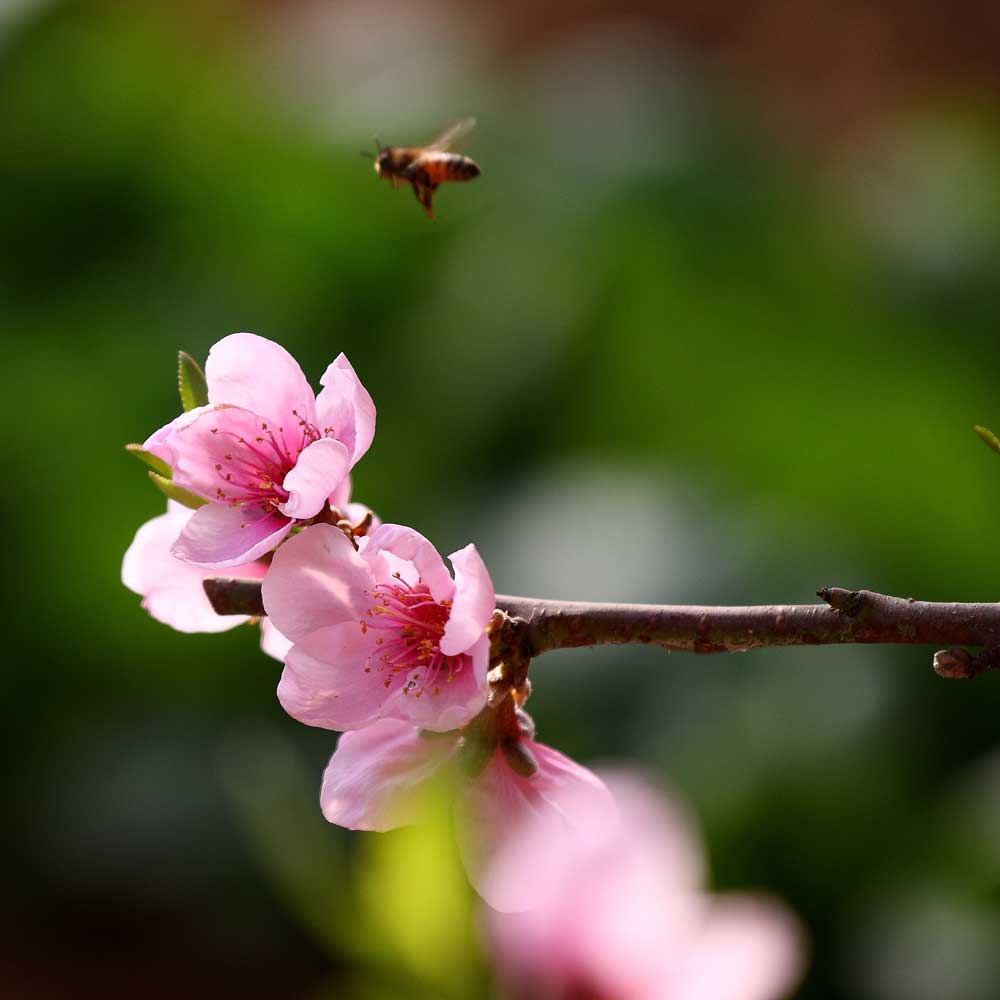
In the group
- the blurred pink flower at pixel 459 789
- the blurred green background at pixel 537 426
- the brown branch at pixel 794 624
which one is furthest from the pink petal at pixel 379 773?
the blurred green background at pixel 537 426

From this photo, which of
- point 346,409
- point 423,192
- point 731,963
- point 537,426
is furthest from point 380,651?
point 537,426

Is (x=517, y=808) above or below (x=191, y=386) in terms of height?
below

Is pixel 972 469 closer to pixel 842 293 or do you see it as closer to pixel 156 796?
pixel 842 293

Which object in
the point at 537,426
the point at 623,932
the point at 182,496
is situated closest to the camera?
the point at 623,932

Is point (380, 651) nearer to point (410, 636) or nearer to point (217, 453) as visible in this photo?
point (410, 636)

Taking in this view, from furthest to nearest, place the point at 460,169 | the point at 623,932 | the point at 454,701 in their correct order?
1. the point at 460,169
2. the point at 454,701
3. the point at 623,932

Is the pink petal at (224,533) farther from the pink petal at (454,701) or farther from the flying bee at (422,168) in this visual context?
the flying bee at (422,168)

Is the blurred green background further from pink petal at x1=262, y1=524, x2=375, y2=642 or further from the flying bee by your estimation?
pink petal at x1=262, y1=524, x2=375, y2=642
